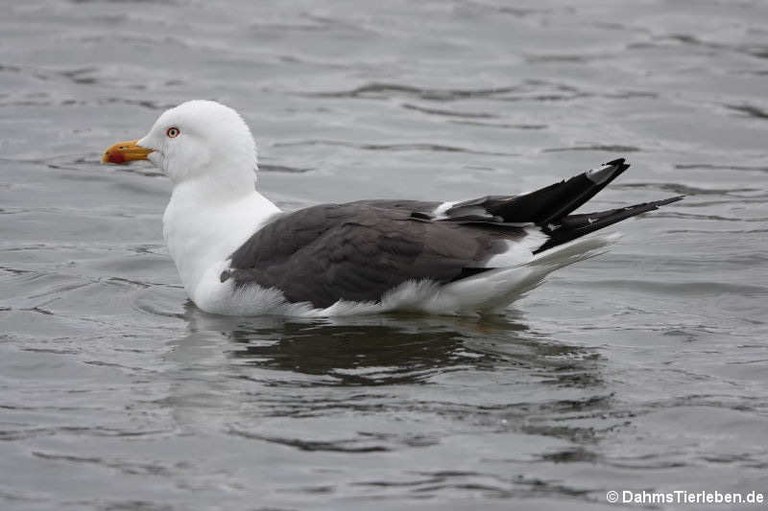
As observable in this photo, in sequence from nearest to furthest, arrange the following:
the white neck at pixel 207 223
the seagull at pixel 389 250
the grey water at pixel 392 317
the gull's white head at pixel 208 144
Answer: the grey water at pixel 392 317 → the seagull at pixel 389 250 → the white neck at pixel 207 223 → the gull's white head at pixel 208 144

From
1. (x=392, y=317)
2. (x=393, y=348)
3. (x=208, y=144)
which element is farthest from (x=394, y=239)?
(x=208, y=144)

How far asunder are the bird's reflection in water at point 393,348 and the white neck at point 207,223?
0.36 m

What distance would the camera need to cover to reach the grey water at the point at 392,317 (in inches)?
267

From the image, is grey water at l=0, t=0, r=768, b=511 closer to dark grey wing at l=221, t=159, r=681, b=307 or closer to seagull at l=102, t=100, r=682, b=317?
seagull at l=102, t=100, r=682, b=317

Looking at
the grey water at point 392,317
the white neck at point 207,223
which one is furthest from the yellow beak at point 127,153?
the grey water at point 392,317

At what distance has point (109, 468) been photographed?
22.2 ft

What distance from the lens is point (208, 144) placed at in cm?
984

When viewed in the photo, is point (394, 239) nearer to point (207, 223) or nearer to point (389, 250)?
point (389, 250)

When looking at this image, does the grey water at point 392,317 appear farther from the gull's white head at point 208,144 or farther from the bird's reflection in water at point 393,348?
the gull's white head at point 208,144

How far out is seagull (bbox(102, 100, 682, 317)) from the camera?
874cm

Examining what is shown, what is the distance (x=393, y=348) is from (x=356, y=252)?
Result: 66 cm

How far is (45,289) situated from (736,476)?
211 inches

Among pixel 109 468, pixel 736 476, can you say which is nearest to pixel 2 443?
pixel 109 468

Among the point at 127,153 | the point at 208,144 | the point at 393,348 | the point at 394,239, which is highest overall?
the point at 208,144
